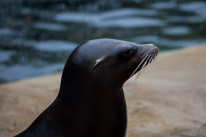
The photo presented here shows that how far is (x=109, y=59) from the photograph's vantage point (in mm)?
2609

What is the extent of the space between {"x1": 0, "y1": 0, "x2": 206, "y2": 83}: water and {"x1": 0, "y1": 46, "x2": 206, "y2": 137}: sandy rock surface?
282 centimetres

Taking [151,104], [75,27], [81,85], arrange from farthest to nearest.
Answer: [75,27], [151,104], [81,85]

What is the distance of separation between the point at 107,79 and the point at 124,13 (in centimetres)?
840

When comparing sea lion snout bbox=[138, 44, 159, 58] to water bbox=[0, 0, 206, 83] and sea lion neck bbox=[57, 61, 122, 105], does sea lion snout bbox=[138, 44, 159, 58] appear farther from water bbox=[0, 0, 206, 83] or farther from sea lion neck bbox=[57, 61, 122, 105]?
water bbox=[0, 0, 206, 83]

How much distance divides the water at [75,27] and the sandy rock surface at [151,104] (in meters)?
2.82

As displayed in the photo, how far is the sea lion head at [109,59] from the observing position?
8.50ft

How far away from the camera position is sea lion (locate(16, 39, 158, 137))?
2.59 m

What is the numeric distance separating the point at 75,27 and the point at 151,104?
19.7ft

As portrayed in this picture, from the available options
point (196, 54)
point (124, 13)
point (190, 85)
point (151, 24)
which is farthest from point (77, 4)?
point (190, 85)

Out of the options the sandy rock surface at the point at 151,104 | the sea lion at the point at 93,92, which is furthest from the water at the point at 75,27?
the sea lion at the point at 93,92

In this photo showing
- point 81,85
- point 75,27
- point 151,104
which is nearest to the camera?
point 81,85

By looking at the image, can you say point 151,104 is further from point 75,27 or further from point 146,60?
point 75,27

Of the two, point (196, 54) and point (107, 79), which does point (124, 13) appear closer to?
point (196, 54)

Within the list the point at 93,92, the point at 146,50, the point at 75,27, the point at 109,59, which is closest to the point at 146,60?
the point at 146,50
